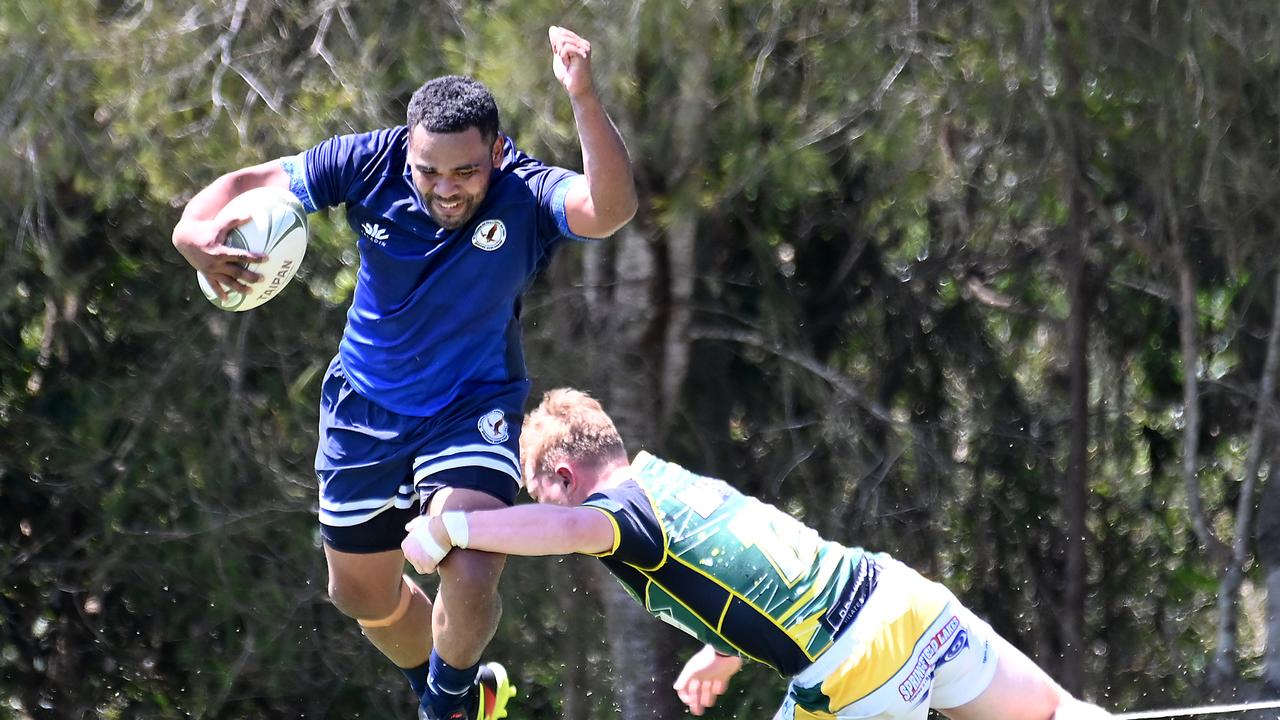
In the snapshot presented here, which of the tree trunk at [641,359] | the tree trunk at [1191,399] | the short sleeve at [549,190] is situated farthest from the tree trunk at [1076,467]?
the short sleeve at [549,190]

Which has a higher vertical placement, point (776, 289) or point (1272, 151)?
point (1272, 151)

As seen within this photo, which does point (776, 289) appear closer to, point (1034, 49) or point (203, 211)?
point (1034, 49)

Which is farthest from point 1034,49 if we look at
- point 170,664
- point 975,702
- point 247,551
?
point 170,664

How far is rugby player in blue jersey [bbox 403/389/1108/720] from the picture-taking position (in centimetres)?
349

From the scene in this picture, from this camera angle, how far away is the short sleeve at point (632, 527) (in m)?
3.41

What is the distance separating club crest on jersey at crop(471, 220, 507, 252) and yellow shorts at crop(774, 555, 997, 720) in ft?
3.96

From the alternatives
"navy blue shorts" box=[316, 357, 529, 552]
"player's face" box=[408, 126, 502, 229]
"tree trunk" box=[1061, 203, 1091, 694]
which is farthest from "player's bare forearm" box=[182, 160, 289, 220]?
"tree trunk" box=[1061, 203, 1091, 694]

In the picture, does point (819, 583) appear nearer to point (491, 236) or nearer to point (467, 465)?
point (467, 465)

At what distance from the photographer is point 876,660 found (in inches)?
139

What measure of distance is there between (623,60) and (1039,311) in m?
2.78

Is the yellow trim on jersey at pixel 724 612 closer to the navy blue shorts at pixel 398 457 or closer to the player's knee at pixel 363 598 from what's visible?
the navy blue shorts at pixel 398 457

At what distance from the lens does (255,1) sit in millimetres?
6340

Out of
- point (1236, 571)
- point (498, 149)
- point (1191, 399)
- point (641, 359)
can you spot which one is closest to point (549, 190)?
point (498, 149)

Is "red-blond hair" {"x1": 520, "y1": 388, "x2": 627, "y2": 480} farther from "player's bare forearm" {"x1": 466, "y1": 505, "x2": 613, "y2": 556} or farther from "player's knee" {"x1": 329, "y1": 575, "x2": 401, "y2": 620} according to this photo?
"player's knee" {"x1": 329, "y1": 575, "x2": 401, "y2": 620}
